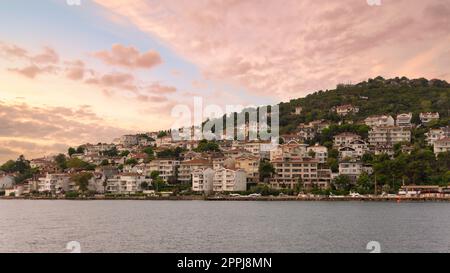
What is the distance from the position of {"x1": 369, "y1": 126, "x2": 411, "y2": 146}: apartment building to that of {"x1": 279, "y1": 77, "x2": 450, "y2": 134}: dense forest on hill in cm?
457

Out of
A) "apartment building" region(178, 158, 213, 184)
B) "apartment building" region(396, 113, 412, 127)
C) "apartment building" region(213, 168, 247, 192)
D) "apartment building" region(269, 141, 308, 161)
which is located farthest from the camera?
"apartment building" region(396, 113, 412, 127)

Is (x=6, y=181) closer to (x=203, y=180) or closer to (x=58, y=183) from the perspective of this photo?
(x=58, y=183)

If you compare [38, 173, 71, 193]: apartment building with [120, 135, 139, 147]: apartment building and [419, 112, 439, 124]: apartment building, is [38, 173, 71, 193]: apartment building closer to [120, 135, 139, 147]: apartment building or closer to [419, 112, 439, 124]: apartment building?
[120, 135, 139, 147]: apartment building

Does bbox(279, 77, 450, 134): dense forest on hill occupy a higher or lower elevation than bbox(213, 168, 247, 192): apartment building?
higher

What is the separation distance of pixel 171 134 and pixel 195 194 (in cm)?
2469

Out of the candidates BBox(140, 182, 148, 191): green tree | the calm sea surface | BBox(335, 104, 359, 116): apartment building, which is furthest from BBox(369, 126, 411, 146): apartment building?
the calm sea surface

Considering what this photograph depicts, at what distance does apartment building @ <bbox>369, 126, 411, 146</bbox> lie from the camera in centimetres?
5053

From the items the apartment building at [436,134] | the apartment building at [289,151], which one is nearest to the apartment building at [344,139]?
the apartment building at [289,151]

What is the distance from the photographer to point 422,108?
201 ft

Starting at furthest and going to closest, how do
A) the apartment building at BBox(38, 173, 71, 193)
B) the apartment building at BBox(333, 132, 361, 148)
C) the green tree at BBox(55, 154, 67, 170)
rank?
the green tree at BBox(55, 154, 67, 170) → the apartment building at BBox(38, 173, 71, 193) → the apartment building at BBox(333, 132, 361, 148)
